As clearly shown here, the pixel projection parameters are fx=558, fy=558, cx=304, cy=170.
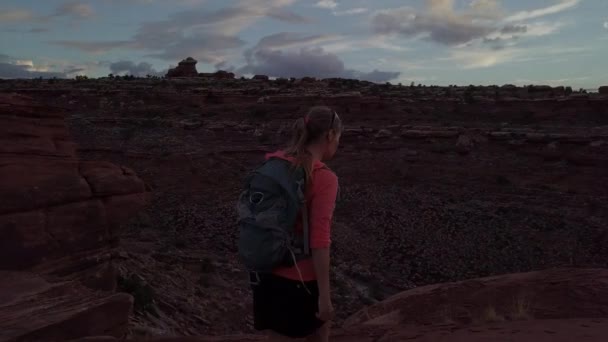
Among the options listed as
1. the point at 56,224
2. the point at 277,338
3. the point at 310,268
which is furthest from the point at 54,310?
the point at 310,268

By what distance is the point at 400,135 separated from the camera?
27.1 m

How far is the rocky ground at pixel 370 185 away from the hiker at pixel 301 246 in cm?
513

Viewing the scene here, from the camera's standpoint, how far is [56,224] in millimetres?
7574

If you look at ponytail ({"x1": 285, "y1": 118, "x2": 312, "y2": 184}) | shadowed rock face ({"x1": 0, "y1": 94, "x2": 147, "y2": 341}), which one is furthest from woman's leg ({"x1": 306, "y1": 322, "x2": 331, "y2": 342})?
shadowed rock face ({"x1": 0, "y1": 94, "x2": 147, "y2": 341})

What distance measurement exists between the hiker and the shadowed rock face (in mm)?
3204

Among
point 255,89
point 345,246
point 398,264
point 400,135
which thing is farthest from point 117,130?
point 398,264

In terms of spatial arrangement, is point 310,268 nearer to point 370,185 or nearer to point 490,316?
point 490,316

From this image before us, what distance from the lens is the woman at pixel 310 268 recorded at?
3.07 m

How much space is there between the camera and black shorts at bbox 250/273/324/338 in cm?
316

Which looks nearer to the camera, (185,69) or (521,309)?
(521,309)

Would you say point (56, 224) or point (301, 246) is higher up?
point (301, 246)

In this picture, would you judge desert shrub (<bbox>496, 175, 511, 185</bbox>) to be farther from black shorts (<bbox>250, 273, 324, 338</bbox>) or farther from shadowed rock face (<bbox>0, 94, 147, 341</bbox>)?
black shorts (<bbox>250, 273, 324, 338</bbox>)

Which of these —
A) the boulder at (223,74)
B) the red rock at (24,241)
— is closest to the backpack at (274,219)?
the red rock at (24,241)

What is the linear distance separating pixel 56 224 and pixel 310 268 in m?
5.58
